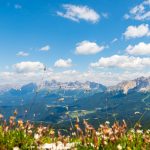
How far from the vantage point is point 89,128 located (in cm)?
752

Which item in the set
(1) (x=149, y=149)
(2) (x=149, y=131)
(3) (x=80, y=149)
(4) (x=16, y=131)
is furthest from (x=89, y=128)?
(2) (x=149, y=131)

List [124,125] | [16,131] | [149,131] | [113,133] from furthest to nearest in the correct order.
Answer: [149,131]
[16,131]
[124,125]
[113,133]

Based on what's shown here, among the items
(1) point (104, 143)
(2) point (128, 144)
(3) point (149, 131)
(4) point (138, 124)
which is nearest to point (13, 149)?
(1) point (104, 143)

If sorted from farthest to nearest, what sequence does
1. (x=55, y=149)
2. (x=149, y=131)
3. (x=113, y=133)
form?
(x=149, y=131) < (x=113, y=133) < (x=55, y=149)

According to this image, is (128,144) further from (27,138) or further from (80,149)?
(27,138)

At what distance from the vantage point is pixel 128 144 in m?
7.46

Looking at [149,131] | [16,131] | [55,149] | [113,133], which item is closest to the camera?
[55,149]

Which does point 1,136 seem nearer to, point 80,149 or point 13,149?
point 13,149

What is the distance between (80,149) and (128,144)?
1.14 meters

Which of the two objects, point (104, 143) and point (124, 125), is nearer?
point (104, 143)

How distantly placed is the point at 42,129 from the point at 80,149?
3.73 feet

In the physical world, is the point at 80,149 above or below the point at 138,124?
below

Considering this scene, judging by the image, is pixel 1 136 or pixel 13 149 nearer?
pixel 13 149

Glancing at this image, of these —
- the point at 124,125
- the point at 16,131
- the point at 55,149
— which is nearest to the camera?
the point at 55,149
